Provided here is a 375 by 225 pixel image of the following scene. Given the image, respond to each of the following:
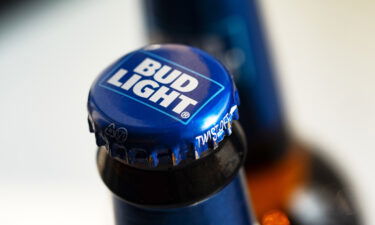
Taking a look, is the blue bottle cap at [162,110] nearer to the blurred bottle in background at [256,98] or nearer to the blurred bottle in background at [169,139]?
the blurred bottle in background at [169,139]

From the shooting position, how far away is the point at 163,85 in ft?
1.74

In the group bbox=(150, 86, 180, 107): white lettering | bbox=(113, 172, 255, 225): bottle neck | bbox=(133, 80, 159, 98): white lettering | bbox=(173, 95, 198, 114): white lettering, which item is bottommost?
bbox=(113, 172, 255, 225): bottle neck

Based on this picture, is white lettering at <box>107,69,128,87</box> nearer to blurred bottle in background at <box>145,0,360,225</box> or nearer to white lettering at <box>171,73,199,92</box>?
white lettering at <box>171,73,199,92</box>

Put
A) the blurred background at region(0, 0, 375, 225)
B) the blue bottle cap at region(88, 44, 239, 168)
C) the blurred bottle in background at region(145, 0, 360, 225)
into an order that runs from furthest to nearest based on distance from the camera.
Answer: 1. the blurred background at region(0, 0, 375, 225)
2. the blurred bottle in background at region(145, 0, 360, 225)
3. the blue bottle cap at region(88, 44, 239, 168)

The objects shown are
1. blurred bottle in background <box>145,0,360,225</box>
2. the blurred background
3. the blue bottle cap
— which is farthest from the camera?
the blurred background

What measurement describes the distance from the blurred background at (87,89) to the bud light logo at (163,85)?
40cm

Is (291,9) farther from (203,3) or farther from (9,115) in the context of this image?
(9,115)

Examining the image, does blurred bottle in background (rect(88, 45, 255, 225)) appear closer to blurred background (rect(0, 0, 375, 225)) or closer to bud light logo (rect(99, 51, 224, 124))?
bud light logo (rect(99, 51, 224, 124))

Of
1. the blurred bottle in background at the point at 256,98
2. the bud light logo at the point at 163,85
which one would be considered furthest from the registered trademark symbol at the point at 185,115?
the blurred bottle in background at the point at 256,98

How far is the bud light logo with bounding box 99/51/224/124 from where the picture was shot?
Result: 50 cm

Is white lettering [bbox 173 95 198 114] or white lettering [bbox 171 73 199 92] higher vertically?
white lettering [bbox 171 73 199 92]

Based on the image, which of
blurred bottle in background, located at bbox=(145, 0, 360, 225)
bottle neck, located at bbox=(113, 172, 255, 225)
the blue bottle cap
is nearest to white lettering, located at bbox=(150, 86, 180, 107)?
the blue bottle cap

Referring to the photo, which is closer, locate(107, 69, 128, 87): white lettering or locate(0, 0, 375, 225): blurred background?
locate(107, 69, 128, 87): white lettering

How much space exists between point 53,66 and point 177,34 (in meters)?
0.60
